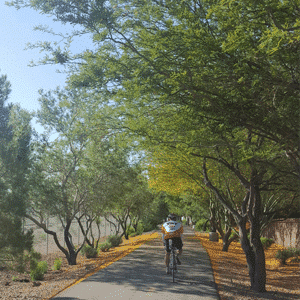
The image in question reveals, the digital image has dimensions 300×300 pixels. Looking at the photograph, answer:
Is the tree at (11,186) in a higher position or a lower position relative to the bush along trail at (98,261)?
higher

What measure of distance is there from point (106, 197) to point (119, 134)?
8.84m

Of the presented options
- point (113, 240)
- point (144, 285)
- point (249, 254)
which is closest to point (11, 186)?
point (144, 285)

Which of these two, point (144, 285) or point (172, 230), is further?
point (172, 230)

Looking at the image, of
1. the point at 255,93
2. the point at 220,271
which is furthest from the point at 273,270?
the point at 255,93

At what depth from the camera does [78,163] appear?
1611 centimetres

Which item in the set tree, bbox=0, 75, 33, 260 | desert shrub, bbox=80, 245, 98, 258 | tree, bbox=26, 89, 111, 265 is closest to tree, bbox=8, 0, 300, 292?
tree, bbox=0, 75, 33, 260

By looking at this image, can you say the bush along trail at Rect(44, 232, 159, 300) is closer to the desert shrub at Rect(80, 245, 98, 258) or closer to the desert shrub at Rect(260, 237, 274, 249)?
the desert shrub at Rect(80, 245, 98, 258)

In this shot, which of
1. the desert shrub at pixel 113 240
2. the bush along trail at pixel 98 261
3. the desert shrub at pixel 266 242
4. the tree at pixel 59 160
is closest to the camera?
the bush along trail at pixel 98 261

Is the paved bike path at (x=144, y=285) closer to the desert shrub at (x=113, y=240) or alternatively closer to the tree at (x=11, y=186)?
the tree at (x=11, y=186)

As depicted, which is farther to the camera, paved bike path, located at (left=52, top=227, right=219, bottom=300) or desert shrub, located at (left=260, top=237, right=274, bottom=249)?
desert shrub, located at (left=260, top=237, right=274, bottom=249)

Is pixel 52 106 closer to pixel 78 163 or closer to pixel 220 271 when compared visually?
pixel 78 163

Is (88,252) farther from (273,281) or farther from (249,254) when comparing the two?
(249,254)

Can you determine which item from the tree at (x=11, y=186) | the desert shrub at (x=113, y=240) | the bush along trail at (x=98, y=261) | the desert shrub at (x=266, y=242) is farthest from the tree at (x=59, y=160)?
the desert shrub at (x=266, y=242)

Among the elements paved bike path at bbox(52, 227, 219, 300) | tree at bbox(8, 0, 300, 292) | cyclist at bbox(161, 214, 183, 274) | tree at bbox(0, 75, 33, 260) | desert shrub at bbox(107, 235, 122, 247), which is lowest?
desert shrub at bbox(107, 235, 122, 247)
